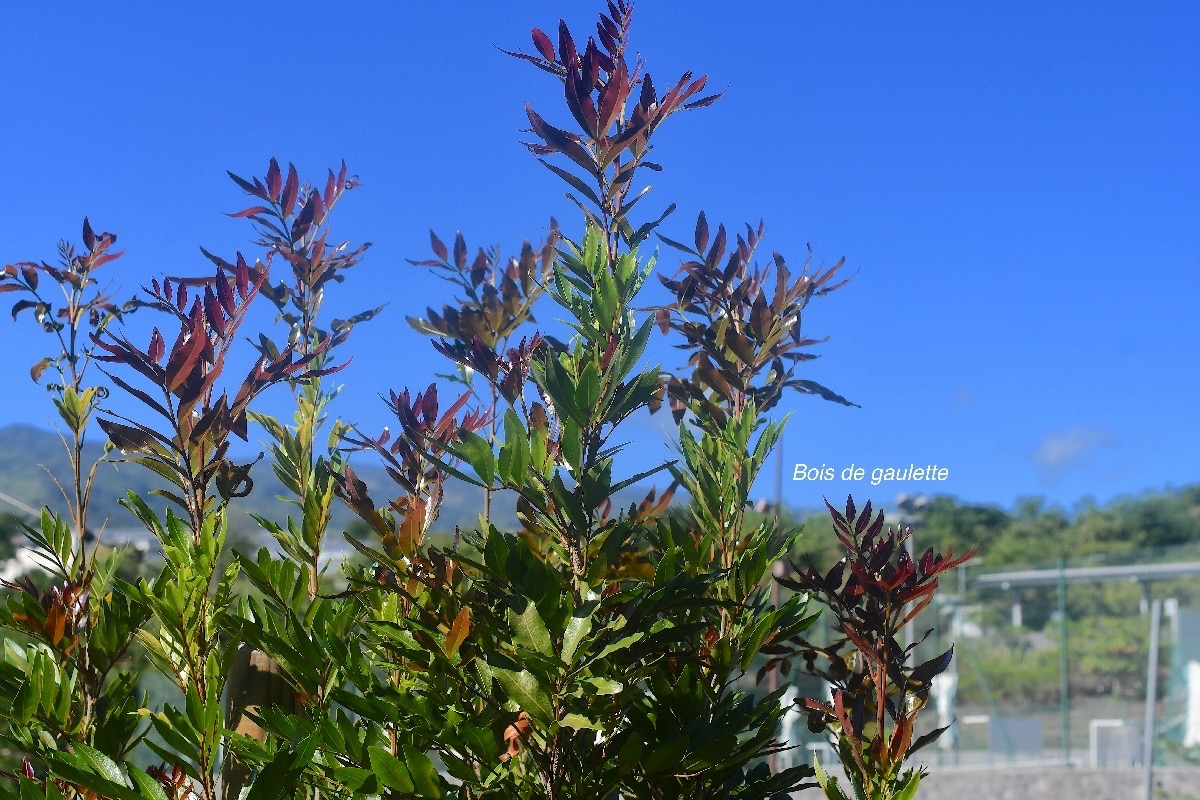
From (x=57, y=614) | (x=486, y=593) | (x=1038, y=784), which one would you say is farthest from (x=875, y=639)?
(x=1038, y=784)

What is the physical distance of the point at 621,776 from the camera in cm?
114

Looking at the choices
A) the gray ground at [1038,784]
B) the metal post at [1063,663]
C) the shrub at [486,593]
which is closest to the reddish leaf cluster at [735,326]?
the shrub at [486,593]

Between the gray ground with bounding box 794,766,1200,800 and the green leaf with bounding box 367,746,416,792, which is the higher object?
the green leaf with bounding box 367,746,416,792

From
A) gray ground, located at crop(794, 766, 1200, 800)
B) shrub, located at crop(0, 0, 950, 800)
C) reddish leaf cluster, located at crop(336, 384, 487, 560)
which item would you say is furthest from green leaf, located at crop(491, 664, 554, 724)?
gray ground, located at crop(794, 766, 1200, 800)

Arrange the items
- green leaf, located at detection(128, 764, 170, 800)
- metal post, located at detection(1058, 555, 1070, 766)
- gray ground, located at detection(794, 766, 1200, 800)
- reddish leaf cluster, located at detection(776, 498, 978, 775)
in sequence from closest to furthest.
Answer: green leaf, located at detection(128, 764, 170, 800)
reddish leaf cluster, located at detection(776, 498, 978, 775)
gray ground, located at detection(794, 766, 1200, 800)
metal post, located at detection(1058, 555, 1070, 766)

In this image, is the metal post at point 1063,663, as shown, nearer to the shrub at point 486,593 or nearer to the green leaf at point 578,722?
the shrub at point 486,593

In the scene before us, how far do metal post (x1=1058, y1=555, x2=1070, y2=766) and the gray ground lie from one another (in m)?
0.35

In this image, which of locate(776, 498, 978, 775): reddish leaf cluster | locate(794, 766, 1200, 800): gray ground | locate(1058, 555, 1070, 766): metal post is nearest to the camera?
locate(776, 498, 978, 775): reddish leaf cluster

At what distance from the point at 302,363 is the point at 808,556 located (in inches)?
33.6

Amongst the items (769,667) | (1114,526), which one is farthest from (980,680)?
(1114,526)

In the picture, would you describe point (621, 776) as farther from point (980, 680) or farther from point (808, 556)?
point (980, 680)

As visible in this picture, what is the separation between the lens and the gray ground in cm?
940

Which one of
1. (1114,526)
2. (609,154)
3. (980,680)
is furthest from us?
(1114,526)

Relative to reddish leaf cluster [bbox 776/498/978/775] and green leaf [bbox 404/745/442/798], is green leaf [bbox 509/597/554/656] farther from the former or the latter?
reddish leaf cluster [bbox 776/498/978/775]
